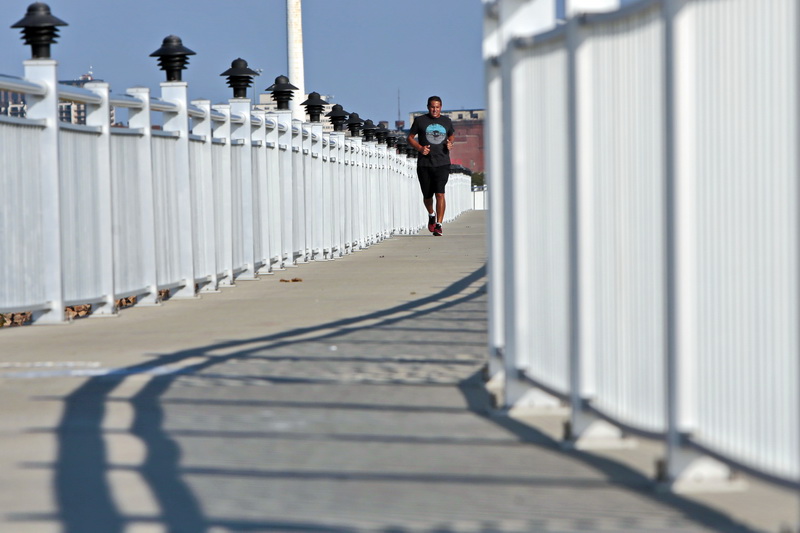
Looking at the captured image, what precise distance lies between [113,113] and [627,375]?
8.28m

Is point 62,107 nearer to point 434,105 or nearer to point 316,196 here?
point 434,105

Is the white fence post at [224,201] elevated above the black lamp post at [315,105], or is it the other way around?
the black lamp post at [315,105]

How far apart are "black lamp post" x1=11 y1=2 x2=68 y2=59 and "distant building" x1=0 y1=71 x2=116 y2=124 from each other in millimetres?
300

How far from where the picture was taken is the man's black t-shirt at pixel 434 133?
20.0m

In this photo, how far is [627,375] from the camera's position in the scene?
5.11 metres

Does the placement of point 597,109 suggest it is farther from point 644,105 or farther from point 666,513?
point 666,513

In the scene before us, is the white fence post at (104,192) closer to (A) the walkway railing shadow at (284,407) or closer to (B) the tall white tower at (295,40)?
(A) the walkway railing shadow at (284,407)

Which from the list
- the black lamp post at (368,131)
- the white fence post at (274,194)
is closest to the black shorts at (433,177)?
the white fence post at (274,194)

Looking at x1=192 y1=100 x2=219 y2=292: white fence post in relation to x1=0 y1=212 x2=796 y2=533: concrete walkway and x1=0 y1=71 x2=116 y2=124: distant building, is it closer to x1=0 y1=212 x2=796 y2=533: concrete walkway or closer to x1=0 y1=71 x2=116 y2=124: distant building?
x1=0 y1=71 x2=116 y2=124: distant building

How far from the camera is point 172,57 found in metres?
14.5

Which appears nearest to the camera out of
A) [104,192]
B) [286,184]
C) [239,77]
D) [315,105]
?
[104,192]

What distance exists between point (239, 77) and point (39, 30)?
238 inches

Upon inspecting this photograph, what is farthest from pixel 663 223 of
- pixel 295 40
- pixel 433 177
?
pixel 295 40

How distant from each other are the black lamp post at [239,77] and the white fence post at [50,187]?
629 centimetres
